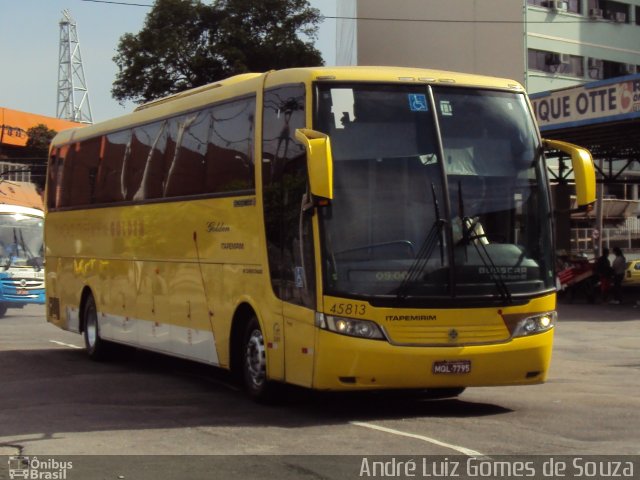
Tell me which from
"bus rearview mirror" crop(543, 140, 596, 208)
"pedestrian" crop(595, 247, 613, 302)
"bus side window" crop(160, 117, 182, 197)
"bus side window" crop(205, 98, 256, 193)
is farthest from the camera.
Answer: "pedestrian" crop(595, 247, 613, 302)

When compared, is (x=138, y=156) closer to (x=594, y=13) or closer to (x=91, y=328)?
(x=91, y=328)

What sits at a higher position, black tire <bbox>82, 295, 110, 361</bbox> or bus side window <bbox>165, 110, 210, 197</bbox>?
bus side window <bbox>165, 110, 210, 197</bbox>

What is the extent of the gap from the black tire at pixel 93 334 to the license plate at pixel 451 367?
825 cm

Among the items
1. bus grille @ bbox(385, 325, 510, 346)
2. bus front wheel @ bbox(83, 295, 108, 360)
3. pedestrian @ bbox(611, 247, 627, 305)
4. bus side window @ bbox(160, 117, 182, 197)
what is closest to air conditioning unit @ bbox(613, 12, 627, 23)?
pedestrian @ bbox(611, 247, 627, 305)

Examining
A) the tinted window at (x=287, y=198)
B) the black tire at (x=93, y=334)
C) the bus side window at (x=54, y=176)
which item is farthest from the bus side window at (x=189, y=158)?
the bus side window at (x=54, y=176)

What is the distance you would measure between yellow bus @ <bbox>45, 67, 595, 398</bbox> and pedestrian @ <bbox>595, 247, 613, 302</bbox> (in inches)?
952

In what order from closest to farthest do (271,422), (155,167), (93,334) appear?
(271,422), (155,167), (93,334)

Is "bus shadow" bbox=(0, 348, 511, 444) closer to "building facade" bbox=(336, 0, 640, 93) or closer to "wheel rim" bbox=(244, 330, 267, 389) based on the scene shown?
"wheel rim" bbox=(244, 330, 267, 389)

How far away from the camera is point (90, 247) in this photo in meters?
18.0

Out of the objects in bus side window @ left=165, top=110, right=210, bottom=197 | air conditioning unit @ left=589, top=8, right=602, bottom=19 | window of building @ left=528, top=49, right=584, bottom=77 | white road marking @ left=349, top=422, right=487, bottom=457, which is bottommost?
white road marking @ left=349, top=422, right=487, bottom=457

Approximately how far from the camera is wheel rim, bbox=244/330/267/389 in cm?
1204

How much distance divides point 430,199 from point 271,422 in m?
2.62

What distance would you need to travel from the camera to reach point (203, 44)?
65.2m

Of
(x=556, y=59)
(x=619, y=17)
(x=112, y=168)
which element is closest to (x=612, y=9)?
(x=619, y=17)
